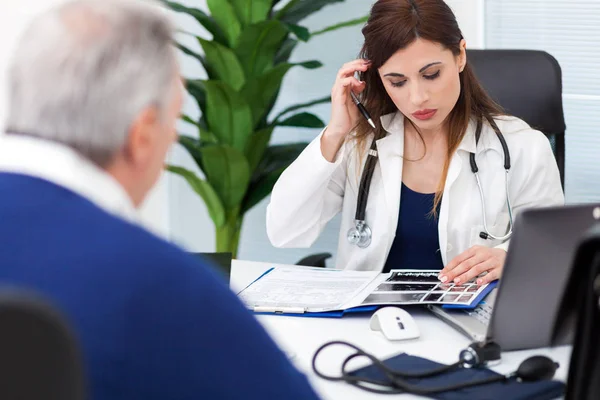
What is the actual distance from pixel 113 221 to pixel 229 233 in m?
2.27

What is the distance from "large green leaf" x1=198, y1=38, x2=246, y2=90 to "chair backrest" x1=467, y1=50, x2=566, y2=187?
0.85m

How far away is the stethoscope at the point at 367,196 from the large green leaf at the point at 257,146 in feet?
2.47

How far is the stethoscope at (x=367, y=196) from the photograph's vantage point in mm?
2111

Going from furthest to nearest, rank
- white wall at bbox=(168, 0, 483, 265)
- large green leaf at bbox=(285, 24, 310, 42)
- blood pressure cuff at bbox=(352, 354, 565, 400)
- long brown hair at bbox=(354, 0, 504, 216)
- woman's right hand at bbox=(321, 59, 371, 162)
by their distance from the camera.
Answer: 1. white wall at bbox=(168, 0, 483, 265)
2. large green leaf at bbox=(285, 24, 310, 42)
3. woman's right hand at bbox=(321, 59, 371, 162)
4. long brown hair at bbox=(354, 0, 504, 216)
5. blood pressure cuff at bbox=(352, 354, 565, 400)

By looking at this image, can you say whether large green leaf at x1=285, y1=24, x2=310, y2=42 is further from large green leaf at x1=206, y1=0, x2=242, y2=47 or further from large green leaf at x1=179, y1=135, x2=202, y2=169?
large green leaf at x1=179, y1=135, x2=202, y2=169

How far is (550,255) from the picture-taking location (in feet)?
4.49

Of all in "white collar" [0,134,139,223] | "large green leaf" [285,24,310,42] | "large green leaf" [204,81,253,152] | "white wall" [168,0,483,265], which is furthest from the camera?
"white wall" [168,0,483,265]

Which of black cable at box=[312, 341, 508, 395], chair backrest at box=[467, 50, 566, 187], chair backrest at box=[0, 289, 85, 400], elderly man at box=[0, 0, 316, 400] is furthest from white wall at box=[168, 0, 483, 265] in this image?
chair backrest at box=[0, 289, 85, 400]

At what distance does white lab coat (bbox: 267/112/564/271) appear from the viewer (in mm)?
2123

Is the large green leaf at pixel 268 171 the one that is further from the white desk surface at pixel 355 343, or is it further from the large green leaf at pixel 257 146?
the white desk surface at pixel 355 343

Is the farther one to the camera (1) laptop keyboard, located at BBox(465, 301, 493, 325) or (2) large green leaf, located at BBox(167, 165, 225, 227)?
(2) large green leaf, located at BBox(167, 165, 225, 227)

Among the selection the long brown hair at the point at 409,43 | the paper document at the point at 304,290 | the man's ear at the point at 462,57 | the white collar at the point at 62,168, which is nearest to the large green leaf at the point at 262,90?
the long brown hair at the point at 409,43

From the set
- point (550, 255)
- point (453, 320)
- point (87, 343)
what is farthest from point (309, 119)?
point (87, 343)

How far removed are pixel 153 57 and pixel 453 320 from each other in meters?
0.93
